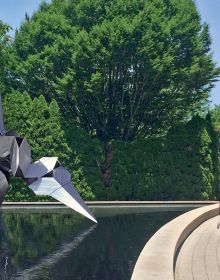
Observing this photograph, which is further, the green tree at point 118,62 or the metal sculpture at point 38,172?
the green tree at point 118,62

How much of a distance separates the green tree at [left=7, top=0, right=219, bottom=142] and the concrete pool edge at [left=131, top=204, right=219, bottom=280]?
603 inches

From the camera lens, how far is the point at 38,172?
13602 millimetres

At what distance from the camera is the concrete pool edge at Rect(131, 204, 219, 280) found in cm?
823

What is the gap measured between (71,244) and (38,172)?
96.9 inches

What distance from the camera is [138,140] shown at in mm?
32062

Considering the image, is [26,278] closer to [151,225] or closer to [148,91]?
[151,225]

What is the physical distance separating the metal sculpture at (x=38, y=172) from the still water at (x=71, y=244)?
52.8 inches

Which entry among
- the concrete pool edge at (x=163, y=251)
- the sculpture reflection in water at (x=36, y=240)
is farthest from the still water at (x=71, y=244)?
the concrete pool edge at (x=163, y=251)

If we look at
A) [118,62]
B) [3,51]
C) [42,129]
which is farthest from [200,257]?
[3,51]

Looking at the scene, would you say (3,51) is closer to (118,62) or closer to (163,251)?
(118,62)

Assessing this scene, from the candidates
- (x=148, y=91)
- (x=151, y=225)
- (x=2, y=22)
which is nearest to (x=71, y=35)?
(x=2, y=22)

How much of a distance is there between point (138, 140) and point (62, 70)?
24.2 feet

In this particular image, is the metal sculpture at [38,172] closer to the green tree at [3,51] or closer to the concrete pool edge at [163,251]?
the concrete pool edge at [163,251]

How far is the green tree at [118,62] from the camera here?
29234 millimetres
